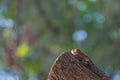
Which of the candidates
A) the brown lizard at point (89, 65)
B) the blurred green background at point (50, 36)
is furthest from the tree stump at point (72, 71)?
the blurred green background at point (50, 36)

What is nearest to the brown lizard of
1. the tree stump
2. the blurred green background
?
the tree stump

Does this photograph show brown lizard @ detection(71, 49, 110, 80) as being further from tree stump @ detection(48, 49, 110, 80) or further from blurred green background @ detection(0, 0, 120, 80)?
blurred green background @ detection(0, 0, 120, 80)

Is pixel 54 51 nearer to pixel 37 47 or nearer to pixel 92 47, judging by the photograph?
pixel 37 47

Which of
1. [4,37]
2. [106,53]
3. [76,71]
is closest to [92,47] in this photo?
[106,53]

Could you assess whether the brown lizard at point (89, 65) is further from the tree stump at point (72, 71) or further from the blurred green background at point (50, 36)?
the blurred green background at point (50, 36)

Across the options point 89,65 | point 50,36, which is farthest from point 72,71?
point 50,36

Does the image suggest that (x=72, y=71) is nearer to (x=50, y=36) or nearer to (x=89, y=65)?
(x=89, y=65)
